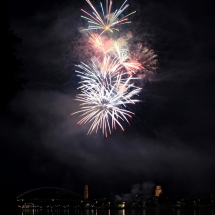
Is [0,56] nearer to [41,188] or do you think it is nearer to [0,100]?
[0,100]

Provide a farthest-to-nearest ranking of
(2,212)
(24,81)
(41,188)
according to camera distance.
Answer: (41,188), (24,81), (2,212)

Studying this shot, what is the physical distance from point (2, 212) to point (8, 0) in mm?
9469

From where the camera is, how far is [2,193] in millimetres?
20953

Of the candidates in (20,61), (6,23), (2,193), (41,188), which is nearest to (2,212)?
(2,193)

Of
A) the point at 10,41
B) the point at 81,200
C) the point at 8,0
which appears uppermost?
the point at 8,0

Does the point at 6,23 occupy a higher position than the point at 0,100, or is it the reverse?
the point at 6,23

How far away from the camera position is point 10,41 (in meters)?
21.7

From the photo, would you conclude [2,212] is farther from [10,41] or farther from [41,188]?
[41,188]

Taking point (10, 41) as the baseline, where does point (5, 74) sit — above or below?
below

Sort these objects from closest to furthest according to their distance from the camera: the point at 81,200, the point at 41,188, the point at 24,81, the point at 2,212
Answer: the point at 2,212 → the point at 24,81 → the point at 41,188 → the point at 81,200

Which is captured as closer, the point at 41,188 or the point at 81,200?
the point at 41,188

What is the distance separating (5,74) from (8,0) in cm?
337

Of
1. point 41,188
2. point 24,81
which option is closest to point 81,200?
point 41,188

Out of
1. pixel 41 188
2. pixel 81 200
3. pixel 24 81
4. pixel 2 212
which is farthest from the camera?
pixel 81 200
